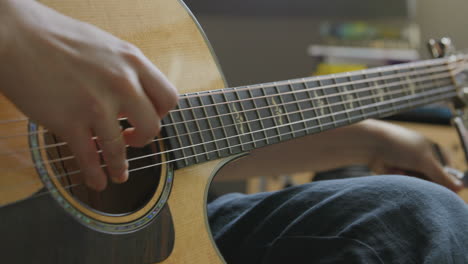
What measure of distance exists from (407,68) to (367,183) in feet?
1.38

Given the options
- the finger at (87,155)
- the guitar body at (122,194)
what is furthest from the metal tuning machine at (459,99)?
the finger at (87,155)

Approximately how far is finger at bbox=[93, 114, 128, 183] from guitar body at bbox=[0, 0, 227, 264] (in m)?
0.08

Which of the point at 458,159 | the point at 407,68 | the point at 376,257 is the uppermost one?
the point at 407,68

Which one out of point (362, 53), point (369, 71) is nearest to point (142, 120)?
point (369, 71)

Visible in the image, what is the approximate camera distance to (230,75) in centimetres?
216

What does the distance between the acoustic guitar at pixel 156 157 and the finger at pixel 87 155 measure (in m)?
0.05

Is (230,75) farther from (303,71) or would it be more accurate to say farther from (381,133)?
(381,133)

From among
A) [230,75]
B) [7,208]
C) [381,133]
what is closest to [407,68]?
[381,133]

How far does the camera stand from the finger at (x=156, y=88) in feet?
1.51

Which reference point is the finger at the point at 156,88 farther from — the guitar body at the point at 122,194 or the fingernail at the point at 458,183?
the fingernail at the point at 458,183

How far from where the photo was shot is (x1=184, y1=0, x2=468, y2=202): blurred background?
208 cm

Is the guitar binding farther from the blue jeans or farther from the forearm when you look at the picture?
the forearm

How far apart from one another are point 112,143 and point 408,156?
29.0 inches

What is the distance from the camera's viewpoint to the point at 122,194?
23.4 inches
